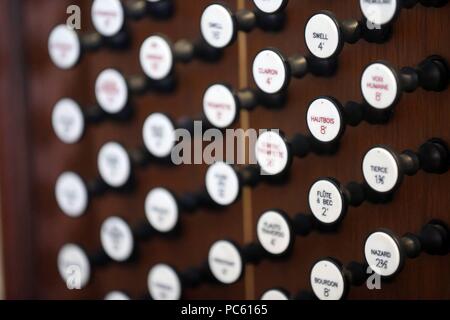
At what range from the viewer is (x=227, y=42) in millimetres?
1170

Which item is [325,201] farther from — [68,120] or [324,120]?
[68,120]

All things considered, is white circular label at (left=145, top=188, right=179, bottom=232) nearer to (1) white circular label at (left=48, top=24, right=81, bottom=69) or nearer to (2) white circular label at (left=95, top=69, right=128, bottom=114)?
(2) white circular label at (left=95, top=69, right=128, bottom=114)

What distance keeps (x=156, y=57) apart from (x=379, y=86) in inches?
14.3

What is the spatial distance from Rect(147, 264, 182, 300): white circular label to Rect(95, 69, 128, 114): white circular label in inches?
9.8

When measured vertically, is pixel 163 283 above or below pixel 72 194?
below

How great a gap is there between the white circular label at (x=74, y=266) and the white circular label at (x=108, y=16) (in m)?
0.37

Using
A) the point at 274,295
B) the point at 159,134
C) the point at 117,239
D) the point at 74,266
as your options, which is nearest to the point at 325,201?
the point at 274,295

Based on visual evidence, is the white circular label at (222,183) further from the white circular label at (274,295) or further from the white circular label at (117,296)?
the white circular label at (117,296)

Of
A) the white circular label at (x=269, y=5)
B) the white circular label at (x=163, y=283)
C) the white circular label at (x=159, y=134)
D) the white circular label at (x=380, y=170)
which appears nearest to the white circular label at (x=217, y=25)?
the white circular label at (x=269, y=5)

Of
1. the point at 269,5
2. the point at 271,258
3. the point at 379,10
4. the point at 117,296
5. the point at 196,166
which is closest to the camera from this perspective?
the point at 379,10

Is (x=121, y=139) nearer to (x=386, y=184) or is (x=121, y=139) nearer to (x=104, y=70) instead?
(x=104, y=70)

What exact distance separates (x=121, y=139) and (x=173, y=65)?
0.66 feet

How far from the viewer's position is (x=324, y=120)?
1.07 metres

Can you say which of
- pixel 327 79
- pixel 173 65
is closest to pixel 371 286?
pixel 327 79
